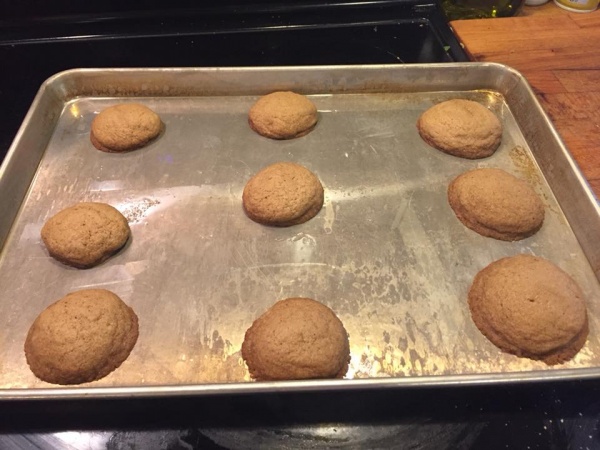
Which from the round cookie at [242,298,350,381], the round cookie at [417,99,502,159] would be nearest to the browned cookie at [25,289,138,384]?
the round cookie at [242,298,350,381]

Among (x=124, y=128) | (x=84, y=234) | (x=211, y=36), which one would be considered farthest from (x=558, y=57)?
(x=84, y=234)

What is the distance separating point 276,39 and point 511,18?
1186mm

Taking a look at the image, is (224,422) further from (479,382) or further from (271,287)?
(479,382)

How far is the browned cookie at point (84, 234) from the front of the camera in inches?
57.9

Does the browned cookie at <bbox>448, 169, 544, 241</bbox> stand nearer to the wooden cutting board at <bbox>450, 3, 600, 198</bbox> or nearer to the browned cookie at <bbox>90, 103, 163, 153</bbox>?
the wooden cutting board at <bbox>450, 3, 600, 198</bbox>

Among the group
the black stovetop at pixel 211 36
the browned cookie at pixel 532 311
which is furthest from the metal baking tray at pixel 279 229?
the black stovetop at pixel 211 36

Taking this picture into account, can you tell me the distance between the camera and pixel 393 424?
4.16 ft

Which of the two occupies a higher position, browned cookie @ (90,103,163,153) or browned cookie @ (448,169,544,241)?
browned cookie @ (90,103,163,153)

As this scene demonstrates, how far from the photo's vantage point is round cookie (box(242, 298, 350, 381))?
1.25 m

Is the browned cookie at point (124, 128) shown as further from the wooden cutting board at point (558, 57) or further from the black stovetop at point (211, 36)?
the wooden cutting board at point (558, 57)

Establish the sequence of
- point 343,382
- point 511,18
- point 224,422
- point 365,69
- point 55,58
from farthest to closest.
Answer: point 511,18 → point 55,58 → point 365,69 → point 224,422 → point 343,382

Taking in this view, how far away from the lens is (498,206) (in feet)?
5.13

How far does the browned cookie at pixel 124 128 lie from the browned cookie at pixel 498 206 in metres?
1.23

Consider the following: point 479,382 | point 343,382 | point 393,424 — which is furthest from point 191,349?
point 479,382
